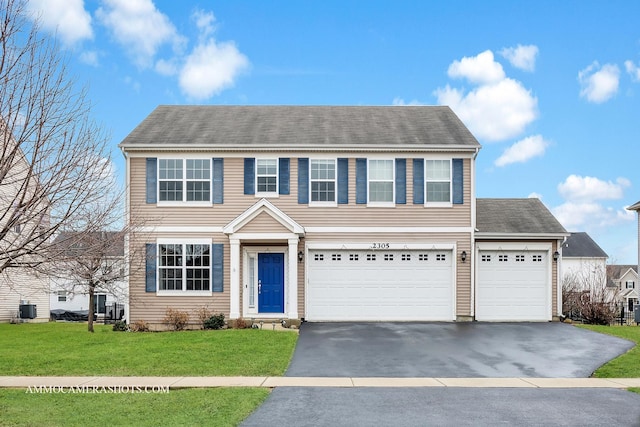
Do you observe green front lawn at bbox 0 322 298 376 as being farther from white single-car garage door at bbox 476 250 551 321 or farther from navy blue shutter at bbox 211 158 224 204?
white single-car garage door at bbox 476 250 551 321

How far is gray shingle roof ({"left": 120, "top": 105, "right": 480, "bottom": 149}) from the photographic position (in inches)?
832

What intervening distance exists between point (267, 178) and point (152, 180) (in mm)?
3991

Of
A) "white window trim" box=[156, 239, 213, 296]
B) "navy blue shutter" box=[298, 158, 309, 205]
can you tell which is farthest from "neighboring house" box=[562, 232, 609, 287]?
"white window trim" box=[156, 239, 213, 296]

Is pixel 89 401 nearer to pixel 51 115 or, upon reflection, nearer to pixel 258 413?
pixel 258 413

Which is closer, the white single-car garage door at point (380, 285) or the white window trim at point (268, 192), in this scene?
the white window trim at point (268, 192)

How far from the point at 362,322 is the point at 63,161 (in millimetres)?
13378

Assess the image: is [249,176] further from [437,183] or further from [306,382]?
[306,382]

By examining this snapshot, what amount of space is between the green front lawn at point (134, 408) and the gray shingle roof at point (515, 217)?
1365cm

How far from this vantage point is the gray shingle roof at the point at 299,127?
2112cm

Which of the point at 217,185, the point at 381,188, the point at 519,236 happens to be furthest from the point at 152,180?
the point at 519,236

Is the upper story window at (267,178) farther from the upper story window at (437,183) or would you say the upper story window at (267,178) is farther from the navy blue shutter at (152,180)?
the upper story window at (437,183)

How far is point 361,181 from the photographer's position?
21156 millimetres

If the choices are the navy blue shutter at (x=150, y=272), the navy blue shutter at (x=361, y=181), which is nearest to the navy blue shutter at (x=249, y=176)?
the navy blue shutter at (x=361, y=181)

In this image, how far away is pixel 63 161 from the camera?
31.3 ft
